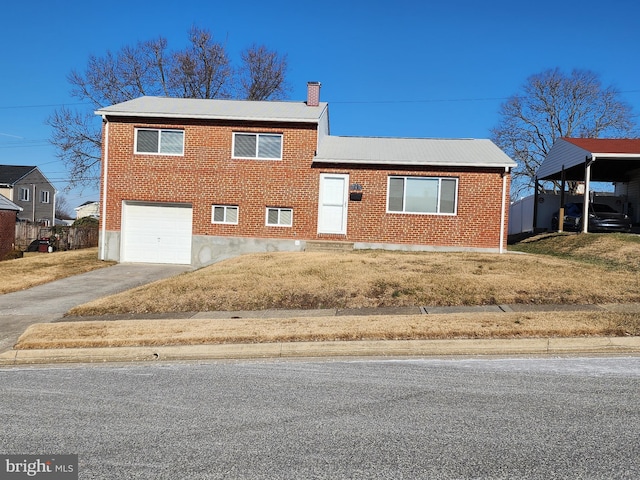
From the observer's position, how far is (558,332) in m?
8.41

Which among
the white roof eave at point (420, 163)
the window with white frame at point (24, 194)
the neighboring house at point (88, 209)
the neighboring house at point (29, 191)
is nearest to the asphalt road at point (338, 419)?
the white roof eave at point (420, 163)

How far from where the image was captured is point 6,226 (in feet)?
82.7

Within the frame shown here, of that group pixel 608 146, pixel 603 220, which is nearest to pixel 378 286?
pixel 603 220

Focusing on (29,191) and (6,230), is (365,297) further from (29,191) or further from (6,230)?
(29,191)

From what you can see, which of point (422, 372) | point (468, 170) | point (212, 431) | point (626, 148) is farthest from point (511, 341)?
point (626, 148)

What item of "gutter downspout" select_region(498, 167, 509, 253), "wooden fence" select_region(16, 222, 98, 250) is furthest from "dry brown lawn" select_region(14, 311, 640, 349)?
"wooden fence" select_region(16, 222, 98, 250)

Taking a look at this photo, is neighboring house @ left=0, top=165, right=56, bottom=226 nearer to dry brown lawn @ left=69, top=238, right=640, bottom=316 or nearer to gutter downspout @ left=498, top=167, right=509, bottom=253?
dry brown lawn @ left=69, top=238, right=640, bottom=316

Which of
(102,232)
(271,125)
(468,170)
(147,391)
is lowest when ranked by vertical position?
(147,391)

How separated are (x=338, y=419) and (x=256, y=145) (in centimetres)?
1617

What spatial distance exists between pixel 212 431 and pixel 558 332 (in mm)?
5803

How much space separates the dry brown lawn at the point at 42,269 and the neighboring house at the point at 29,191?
1304 inches

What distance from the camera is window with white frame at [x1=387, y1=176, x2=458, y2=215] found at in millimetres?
19656

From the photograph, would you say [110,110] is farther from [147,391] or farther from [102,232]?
[147,391]

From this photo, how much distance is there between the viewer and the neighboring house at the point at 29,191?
5381 cm
